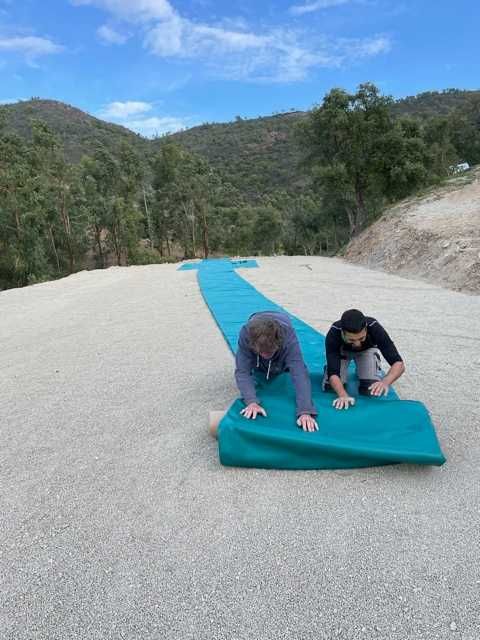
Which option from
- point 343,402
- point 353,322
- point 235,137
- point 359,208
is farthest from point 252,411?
point 235,137

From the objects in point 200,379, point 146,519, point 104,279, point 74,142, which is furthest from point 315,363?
point 74,142

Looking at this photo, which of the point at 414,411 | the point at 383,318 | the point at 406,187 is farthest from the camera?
the point at 406,187

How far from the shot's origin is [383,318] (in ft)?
17.9

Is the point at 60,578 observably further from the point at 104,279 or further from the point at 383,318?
the point at 104,279

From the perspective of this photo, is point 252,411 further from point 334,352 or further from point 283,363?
point 334,352

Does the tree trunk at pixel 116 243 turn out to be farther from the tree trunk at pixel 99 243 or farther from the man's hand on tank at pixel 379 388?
the man's hand on tank at pixel 379 388

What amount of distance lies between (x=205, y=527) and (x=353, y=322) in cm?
130

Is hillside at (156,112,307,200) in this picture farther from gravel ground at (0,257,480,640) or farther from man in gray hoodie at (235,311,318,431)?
man in gray hoodie at (235,311,318,431)

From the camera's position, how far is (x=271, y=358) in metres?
2.61

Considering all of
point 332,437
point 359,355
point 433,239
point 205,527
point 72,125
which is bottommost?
point 205,527

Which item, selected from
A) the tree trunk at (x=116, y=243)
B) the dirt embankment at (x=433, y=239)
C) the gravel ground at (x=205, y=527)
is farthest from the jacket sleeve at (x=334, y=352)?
the tree trunk at (x=116, y=243)

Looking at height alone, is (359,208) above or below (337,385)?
above

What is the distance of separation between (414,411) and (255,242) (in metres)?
26.6

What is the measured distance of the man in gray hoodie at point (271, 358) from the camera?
2301mm
